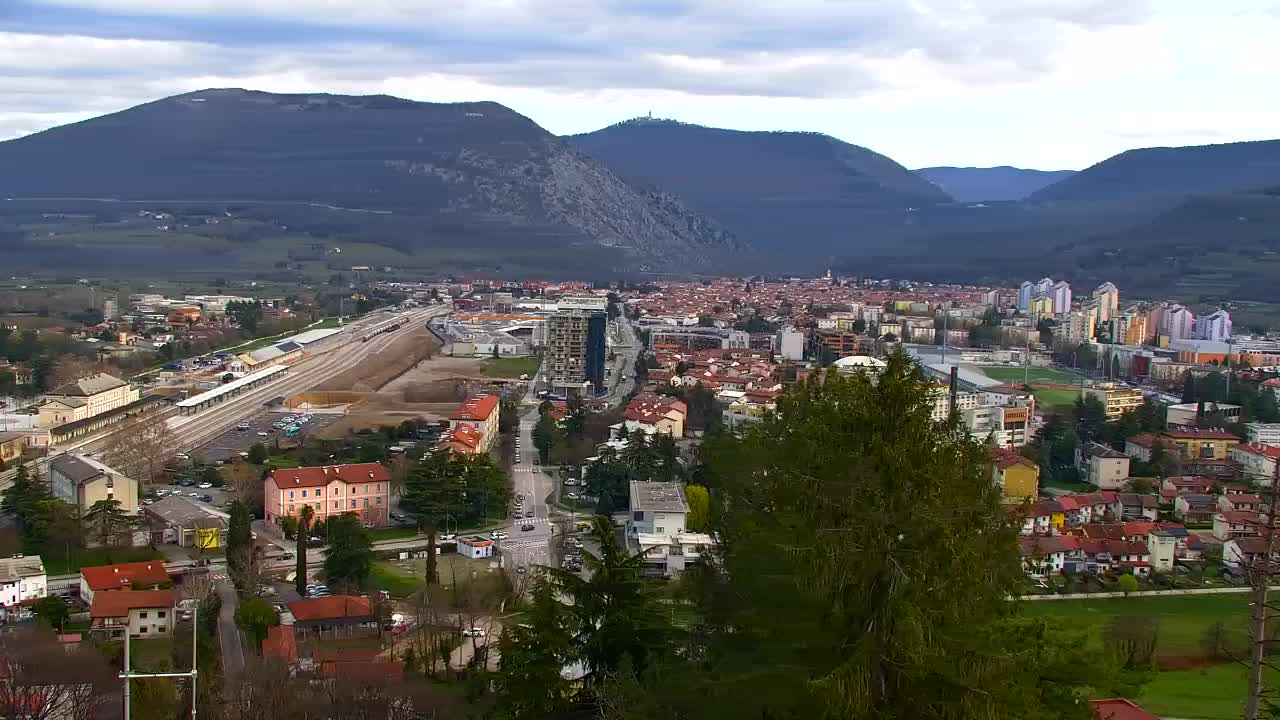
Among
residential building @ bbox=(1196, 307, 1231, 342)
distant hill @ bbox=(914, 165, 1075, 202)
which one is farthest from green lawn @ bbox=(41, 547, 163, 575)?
distant hill @ bbox=(914, 165, 1075, 202)

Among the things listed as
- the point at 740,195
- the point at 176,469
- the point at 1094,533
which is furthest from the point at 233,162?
the point at 1094,533

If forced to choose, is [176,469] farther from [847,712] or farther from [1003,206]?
[1003,206]

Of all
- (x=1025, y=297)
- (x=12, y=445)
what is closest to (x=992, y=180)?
(x=1025, y=297)

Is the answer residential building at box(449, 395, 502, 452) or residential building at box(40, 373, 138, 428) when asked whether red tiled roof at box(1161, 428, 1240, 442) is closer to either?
residential building at box(449, 395, 502, 452)

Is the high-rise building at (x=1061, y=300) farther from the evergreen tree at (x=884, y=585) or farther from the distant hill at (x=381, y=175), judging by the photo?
the evergreen tree at (x=884, y=585)

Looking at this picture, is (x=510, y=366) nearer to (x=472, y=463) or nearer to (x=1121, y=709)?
(x=472, y=463)

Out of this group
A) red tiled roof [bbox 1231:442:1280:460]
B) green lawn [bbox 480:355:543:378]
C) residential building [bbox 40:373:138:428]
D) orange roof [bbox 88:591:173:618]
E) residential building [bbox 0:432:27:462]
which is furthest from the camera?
green lawn [bbox 480:355:543:378]
